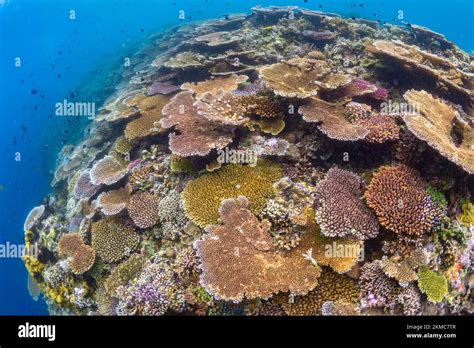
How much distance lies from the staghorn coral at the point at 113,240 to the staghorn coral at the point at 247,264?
7.66 ft

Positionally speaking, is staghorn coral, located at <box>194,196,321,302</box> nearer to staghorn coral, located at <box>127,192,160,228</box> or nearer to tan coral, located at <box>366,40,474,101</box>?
staghorn coral, located at <box>127,192,160,228</box>

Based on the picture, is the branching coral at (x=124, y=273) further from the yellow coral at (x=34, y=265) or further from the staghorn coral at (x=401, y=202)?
the staghorn coral at (x=401, y=202)

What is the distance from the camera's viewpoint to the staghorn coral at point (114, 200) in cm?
656

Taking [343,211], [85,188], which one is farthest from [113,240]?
[343,211]

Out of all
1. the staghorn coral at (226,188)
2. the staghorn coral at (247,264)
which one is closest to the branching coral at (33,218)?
the staghorn coral at (226,188)

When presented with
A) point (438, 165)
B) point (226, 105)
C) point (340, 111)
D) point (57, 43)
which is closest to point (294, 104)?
point (340, 111)

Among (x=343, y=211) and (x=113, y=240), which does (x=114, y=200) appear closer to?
(x=113, y=240)

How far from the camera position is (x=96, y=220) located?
7.06 meters

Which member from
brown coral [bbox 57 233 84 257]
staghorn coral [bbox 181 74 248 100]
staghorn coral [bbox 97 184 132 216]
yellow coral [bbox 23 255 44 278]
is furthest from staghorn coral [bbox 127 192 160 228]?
yellow coral [bbox 23 255 44 278]

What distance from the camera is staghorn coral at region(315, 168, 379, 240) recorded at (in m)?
4.36

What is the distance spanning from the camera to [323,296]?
4.28 m

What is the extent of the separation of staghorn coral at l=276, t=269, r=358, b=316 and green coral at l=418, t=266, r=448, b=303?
89cm

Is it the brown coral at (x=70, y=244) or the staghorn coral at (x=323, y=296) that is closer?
the staghorn coral at (x=323, y=296)
